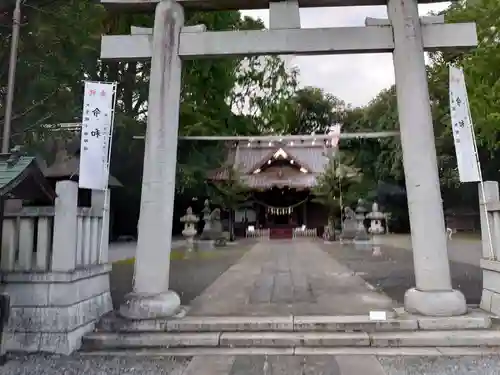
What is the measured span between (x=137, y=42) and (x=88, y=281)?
10.9 ft

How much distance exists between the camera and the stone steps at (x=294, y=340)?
4.62 meters

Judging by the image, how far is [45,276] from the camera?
461 centimetres

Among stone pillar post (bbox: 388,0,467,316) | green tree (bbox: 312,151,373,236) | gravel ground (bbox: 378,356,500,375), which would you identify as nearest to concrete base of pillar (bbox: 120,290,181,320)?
gravel ground (bbox: 378,356,500,375)

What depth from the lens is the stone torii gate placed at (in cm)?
523

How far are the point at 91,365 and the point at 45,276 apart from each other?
1119 millimetres

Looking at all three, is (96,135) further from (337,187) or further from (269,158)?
(269,158)

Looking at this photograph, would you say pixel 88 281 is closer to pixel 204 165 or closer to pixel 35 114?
pixel 35 114

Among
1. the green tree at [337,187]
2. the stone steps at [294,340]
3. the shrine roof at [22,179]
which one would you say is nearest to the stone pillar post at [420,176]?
the stone steps at [294,340]

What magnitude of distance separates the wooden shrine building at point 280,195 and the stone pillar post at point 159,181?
24.0 m

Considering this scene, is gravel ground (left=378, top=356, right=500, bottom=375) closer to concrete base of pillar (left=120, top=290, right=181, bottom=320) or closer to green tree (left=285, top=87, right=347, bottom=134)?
concrete base of pillar (left=120, top=290, right=181, bottom=320)

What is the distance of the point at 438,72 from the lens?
1703 centimetres

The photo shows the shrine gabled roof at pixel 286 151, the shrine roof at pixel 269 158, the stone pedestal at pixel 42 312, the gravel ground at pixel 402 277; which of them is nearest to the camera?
the stone pedestal at pixel 42 312

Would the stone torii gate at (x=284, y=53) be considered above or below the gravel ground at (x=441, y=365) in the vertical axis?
above

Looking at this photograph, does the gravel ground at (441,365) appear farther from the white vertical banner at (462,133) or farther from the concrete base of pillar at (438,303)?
the white vertical banner at (462,133)
